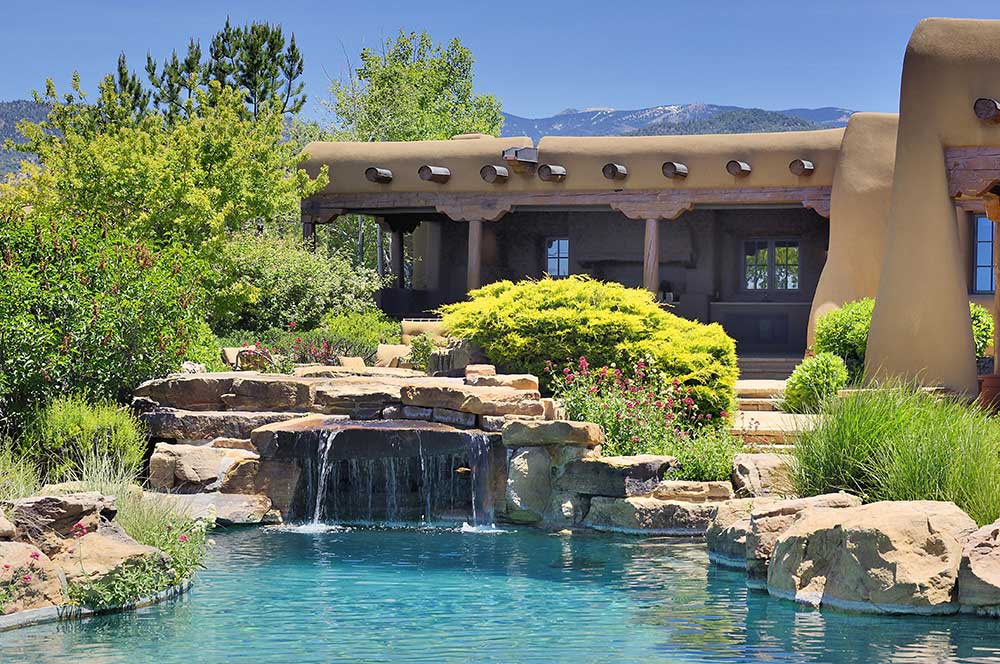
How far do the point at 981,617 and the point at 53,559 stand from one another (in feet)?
20.1

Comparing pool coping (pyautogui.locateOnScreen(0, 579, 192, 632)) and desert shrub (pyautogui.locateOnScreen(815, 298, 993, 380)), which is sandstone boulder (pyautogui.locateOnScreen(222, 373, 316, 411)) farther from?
desert shrub (pyautogui.locateOnScreen(815, 298, 993, 380))

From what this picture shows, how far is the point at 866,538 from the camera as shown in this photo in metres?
8.83

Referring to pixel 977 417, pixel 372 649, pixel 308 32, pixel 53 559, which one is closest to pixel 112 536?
pixel 53 559

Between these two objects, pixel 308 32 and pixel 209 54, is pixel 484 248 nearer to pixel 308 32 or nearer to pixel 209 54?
pixel 209 54

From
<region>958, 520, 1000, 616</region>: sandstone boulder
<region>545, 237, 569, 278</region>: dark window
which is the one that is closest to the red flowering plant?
<region>958, 520, 1000, 616</region>: sandstone boulder

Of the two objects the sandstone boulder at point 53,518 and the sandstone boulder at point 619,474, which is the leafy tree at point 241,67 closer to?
the sandstone boulder at point 619,474

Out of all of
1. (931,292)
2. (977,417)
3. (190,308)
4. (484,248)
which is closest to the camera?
(977,417)

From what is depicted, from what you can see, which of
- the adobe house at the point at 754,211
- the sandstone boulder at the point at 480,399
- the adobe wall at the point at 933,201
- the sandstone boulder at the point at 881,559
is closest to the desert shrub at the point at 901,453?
the sandstone boulder at the point at 881,559

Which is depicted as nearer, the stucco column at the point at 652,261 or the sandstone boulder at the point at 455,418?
the sandstone boulder at the point at 455,418

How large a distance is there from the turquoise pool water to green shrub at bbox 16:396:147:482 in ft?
8.75

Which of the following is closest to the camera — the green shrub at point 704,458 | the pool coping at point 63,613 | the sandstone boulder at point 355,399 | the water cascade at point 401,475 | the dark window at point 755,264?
the pool coping at point 63,613

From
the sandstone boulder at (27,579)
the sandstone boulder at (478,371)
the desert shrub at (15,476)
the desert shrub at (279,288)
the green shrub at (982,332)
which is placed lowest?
the sandstone boulder at (27,579)

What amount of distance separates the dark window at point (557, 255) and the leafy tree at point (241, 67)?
12255mm

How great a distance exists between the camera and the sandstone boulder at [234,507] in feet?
41.0
